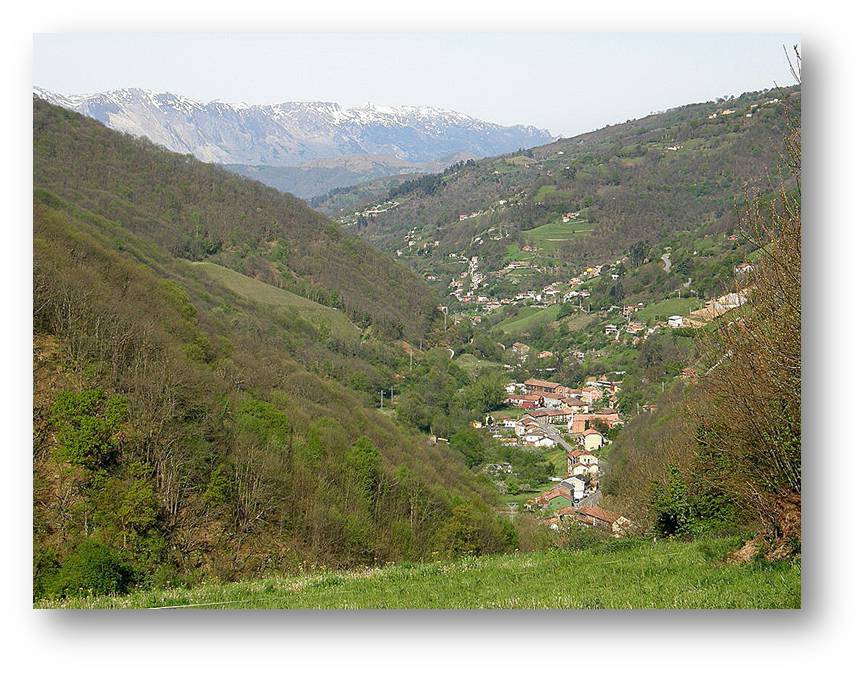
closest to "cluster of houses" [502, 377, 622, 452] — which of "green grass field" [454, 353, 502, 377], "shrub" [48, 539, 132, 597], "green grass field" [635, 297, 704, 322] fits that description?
"green grass field" [454, 353, 502, 377]

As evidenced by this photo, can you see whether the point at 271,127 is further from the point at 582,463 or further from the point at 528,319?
the point at 528,319

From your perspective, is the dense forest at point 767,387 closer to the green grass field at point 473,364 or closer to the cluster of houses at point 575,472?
the cluster of houses at point 575,472

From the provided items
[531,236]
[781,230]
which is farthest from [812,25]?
[531,236]

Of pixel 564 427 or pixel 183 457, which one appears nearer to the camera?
pixel 183 457

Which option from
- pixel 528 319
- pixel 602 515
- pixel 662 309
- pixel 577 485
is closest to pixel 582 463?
pixel 577 485

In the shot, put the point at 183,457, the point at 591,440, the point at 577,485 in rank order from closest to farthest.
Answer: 1. the point at 183,457
2. the point at 577,485
3. the point at 591,440

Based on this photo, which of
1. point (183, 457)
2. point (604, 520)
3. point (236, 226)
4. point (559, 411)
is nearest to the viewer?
point (183, 457)
